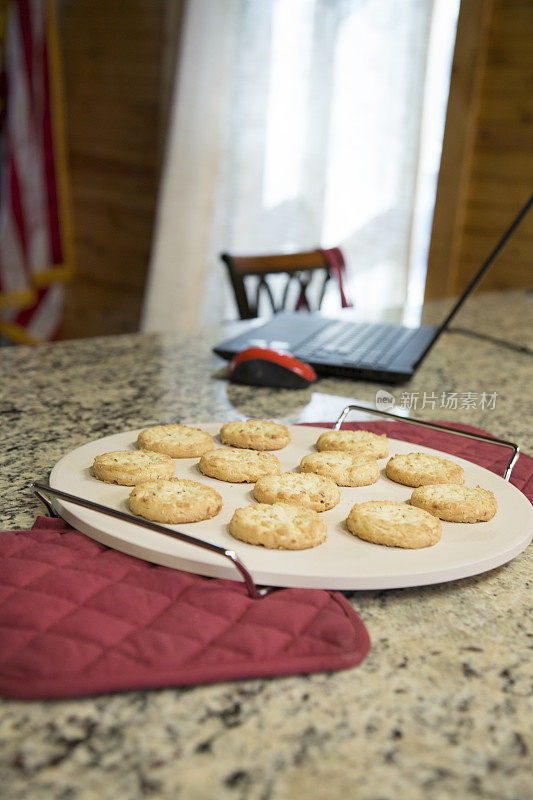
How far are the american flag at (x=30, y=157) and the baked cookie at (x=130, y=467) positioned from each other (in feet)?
9.96

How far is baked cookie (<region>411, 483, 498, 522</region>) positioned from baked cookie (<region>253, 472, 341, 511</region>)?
8cm

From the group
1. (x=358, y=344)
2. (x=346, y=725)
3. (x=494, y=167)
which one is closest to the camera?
(x=346, y=725)

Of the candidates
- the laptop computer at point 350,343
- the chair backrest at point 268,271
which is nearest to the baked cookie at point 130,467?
the laptop computer at point 350,343

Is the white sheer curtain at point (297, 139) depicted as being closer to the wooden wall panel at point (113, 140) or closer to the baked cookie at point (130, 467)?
the wooden wall panel at point (113, 140)

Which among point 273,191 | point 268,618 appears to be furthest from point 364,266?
point 268,618

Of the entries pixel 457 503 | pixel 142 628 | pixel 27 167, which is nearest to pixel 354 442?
pixel 457 503

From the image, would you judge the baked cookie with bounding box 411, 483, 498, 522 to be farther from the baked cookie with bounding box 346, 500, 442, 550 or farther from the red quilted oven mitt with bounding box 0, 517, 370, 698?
the red quilted oven mitt with bounding box 0, 517, 370, 698

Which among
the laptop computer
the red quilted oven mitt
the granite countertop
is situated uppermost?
the laptop computer

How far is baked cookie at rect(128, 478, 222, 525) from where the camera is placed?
2.02ft

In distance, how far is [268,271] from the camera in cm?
205

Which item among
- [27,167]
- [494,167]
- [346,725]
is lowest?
[346,725]

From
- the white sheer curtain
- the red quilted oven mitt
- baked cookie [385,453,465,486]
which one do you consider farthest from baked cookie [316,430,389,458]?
the white sheer curtain

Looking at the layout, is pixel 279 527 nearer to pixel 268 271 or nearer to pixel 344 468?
pixel 344 468

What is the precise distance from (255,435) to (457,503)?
0.84 feet
